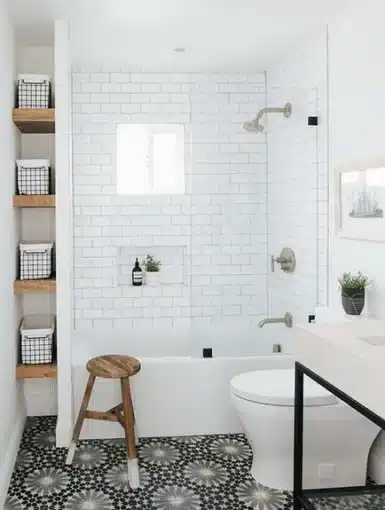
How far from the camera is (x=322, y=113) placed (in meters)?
3.96

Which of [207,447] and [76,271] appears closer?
[207,447]

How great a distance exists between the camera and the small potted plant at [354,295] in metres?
3.30

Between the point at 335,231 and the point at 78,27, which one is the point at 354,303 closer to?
the point at 335,231

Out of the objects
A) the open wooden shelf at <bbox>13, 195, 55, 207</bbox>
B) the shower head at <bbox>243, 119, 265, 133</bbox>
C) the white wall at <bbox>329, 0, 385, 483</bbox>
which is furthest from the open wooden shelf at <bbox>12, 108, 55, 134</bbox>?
the white wall at <bbox>329, 0, 385, 483</bbox>

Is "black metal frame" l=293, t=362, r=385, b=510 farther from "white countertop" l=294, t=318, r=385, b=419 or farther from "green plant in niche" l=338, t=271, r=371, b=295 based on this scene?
"green plant in niche" l=338, t=271, r=371, b=295

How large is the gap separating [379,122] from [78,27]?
1889 millimetres

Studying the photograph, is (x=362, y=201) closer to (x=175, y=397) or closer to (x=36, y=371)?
(x=175, y=397)

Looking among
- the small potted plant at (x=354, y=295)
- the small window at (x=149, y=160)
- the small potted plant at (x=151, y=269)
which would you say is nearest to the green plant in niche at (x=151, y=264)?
the small potted plant at (x=151, y=269)

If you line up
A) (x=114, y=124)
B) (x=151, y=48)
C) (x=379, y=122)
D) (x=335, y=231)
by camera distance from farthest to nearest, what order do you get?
(x=114, y=124)
(x=151, y=48)
(x=335, y=231)
(x=379, y=122)

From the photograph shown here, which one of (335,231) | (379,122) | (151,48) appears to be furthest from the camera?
(151,48)

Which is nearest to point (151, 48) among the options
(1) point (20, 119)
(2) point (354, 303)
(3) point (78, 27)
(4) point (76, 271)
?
(3) point (78, 27)

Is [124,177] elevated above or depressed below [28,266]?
above

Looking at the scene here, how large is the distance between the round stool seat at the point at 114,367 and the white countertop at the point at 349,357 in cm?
114

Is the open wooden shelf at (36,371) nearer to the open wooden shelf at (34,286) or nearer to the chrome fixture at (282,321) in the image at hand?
the open wooden shelf at (34,286)
